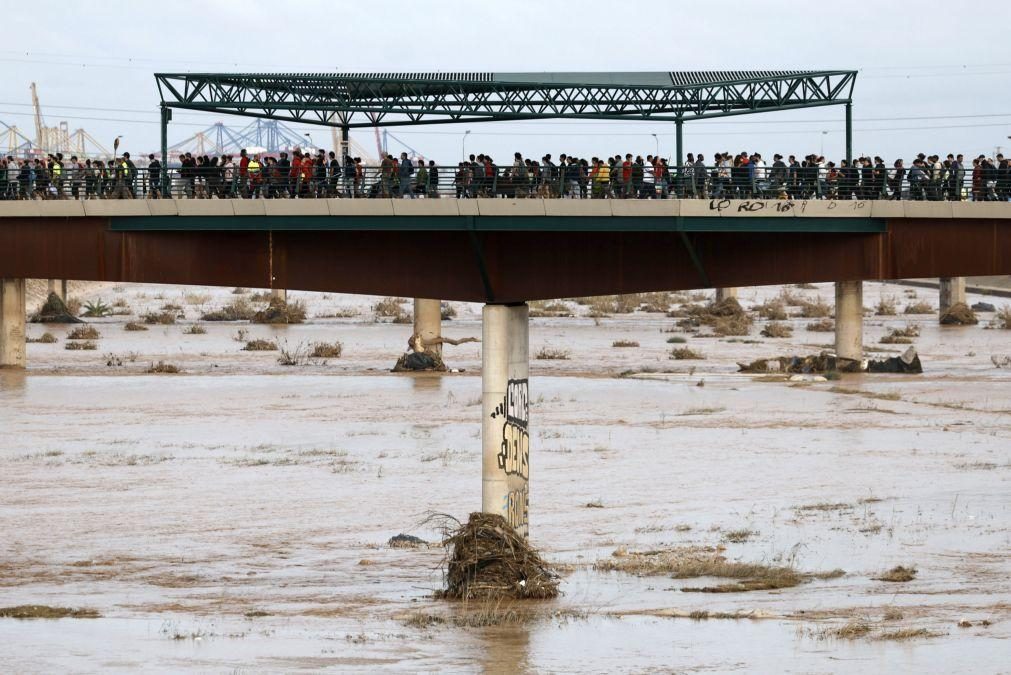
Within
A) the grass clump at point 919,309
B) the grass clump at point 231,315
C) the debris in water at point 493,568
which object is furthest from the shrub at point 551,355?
the debris in water at point 493,568

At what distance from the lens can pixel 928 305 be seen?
99.8 metres

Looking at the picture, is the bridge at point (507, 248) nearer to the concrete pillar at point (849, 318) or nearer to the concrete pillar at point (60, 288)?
the concrete pillar at point (849, 318)

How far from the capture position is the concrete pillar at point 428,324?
59281 millimetres

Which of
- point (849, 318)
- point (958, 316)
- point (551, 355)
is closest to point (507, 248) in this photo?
point (849, 318)

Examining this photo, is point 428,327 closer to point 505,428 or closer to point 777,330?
point 777,330

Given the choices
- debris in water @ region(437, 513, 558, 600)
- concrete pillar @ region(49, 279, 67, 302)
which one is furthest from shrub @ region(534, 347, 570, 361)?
debris in water @ region(437, 513, 558, 600)

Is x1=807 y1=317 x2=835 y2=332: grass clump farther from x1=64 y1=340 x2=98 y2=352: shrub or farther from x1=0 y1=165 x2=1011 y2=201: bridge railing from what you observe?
x1=0 y1=165 x2=1011 y2=201: bridge railing

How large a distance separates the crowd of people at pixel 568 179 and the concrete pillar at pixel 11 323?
21626 mm

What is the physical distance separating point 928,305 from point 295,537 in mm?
77060

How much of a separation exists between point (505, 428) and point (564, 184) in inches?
242

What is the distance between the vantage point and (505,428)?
27312 mm

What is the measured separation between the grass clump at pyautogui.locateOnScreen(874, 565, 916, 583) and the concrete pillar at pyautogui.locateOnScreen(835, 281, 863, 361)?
29916mm

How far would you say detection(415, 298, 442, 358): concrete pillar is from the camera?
59.3 meters

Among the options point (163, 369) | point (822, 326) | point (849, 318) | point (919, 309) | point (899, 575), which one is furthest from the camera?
point (919, 309)
